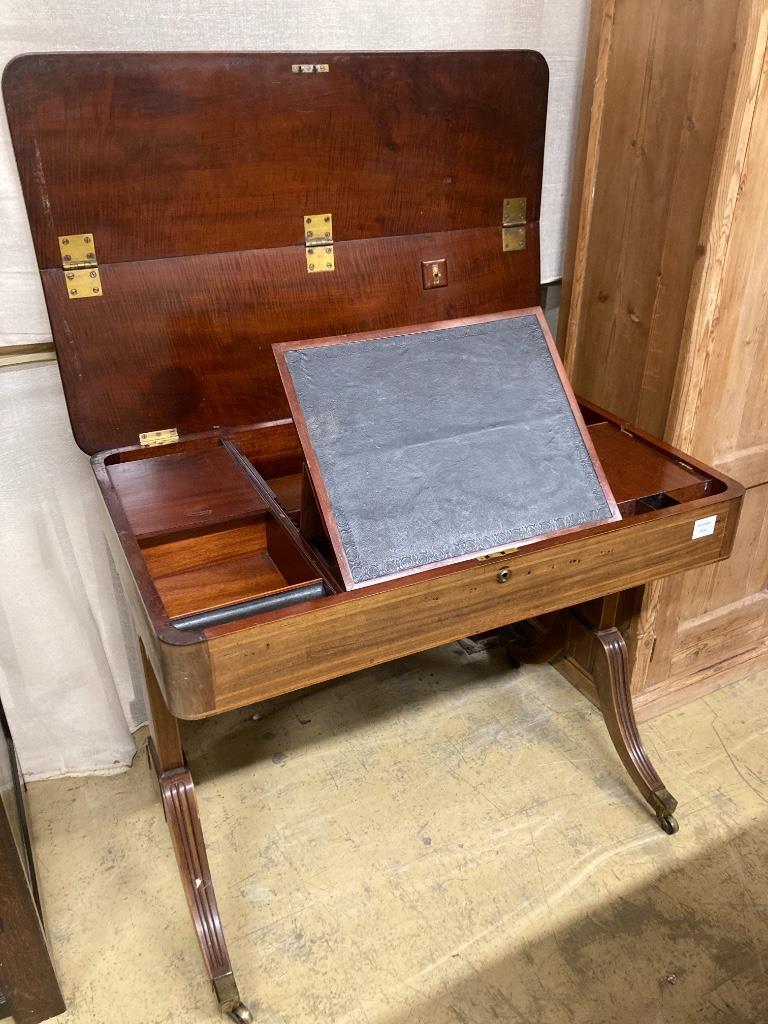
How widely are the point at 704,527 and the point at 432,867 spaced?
993 millimetres

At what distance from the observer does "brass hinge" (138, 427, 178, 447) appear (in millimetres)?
1644

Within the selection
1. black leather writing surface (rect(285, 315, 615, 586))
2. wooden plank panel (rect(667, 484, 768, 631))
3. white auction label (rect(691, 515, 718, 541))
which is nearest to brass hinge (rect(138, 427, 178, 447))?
black leather writing surface (rect(285, 315, 615, 586))

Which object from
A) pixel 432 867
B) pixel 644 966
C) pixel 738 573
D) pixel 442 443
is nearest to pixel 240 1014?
pixel 432 867

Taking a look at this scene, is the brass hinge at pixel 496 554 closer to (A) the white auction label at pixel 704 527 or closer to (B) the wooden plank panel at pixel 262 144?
(A) the white auction label at pixel 704 527

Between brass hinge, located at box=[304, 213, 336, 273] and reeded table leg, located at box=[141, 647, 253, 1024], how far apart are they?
0.92m

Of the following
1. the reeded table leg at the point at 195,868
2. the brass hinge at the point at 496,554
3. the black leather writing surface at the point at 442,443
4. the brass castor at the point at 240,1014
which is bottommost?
the brass castor at the point at 240,1014

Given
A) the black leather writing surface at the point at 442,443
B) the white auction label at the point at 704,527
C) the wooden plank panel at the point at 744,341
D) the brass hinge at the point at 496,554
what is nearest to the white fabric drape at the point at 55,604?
the black leather writing surface at the point at 442,443

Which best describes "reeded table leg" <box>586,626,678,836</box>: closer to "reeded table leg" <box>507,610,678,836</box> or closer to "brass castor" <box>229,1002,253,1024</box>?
"reeded table leg" <box>507,610,678,836</box>

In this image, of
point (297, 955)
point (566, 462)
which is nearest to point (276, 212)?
point (566, 462)

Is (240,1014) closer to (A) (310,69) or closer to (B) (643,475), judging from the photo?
(B) (643,475)

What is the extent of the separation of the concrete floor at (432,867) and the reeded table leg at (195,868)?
0.10 meters

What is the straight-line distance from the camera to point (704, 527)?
1485 millimetres

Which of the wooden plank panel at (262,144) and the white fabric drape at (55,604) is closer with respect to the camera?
the wooden plank panel at (262,144)

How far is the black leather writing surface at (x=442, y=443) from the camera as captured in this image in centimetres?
131
